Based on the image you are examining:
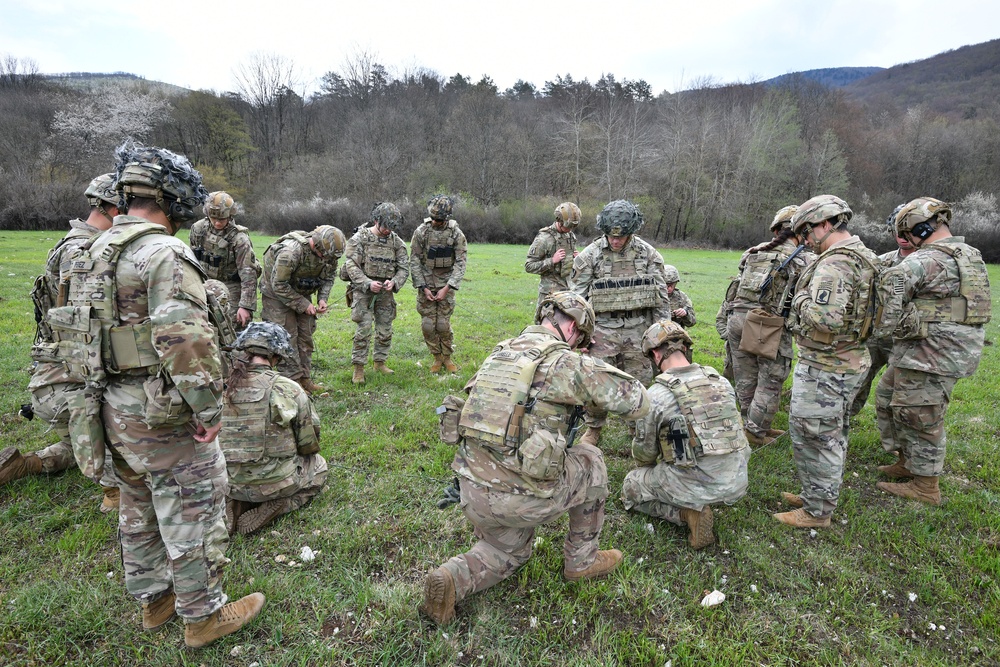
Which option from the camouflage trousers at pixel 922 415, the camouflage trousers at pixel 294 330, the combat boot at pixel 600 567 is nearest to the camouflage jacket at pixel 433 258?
the camouflage trousers at pixel 294 330

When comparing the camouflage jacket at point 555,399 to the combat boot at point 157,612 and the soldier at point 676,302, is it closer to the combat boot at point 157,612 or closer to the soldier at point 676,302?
the combat boot at point 157,612

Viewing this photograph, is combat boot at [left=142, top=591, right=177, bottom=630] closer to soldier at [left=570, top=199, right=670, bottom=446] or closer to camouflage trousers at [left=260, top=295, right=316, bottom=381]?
camouflage trousers at [left=260, top=295, right=316, bottom=381]

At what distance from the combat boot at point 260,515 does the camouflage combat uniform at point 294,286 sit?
8.64 feet

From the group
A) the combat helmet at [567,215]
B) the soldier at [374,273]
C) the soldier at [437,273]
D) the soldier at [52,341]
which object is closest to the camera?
the soldier at [52,341]

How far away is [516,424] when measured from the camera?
300 cm

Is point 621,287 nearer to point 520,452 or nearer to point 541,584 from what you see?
point 520,452

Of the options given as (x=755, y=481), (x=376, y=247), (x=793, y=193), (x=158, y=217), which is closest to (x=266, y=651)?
(x=158, y=217)

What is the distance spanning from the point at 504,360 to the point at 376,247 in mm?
4788

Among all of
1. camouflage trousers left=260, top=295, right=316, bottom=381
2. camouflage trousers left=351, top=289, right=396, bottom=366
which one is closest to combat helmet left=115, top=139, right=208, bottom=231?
camouflage trousers left=260, top=295, right=316, bottom=381

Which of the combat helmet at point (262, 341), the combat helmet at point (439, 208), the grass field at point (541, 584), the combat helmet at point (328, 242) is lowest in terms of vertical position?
the grass field at point (541, 584)

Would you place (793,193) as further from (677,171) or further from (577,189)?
(577,189)

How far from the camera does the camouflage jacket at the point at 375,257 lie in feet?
24.1

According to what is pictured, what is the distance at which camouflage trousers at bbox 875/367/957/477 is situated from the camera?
4480 mm

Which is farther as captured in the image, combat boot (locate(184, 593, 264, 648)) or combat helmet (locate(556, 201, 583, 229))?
combat helmet (locate(556, 201, 583, 229))
